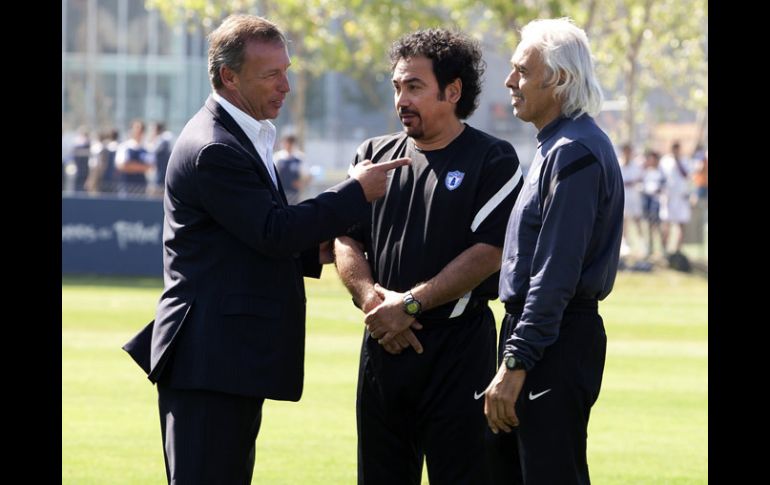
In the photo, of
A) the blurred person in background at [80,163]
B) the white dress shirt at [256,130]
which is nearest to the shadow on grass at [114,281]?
the blurred person in background at [80,163]

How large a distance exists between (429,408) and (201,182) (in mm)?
1573

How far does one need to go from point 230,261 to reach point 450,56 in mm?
1546

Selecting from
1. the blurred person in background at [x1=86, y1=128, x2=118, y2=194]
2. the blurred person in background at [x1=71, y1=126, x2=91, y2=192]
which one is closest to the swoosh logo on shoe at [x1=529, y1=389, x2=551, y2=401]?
the blurred person in background at [x1=86, y1=128, x2=118, y2=194]

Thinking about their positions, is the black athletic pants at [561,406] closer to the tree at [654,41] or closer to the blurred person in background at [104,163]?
the blurred person in background at [104,163]

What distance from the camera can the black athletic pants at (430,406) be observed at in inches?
245

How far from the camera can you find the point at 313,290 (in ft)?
81.5

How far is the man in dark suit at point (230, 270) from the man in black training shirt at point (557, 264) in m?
0.75

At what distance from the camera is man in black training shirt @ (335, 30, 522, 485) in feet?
20.4

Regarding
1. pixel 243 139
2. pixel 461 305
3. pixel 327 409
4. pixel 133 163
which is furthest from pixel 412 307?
pixel 133 163
